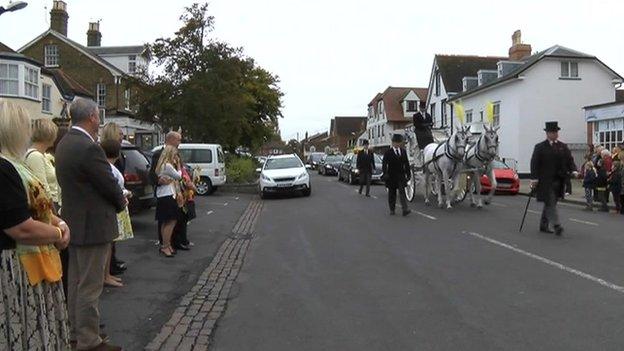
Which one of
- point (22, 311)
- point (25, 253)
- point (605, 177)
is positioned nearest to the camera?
point (22, 311)

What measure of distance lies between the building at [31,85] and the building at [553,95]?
80.3 ft

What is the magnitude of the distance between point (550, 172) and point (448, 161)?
434cm

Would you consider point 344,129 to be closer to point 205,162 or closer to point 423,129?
point 205,162

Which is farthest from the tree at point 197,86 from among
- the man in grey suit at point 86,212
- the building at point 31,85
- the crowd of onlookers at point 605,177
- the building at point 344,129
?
the building at point 344,129

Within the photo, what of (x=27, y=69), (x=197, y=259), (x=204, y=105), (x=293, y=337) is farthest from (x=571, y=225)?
(x=27, y=69)

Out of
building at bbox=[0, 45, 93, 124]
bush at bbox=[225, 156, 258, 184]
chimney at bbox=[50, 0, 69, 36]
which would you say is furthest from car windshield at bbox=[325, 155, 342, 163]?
chimney at bbox=[50, 0, 69, 36]

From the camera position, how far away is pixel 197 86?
26.7 metres

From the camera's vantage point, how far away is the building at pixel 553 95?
3481cm

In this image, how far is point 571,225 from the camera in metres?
12.7

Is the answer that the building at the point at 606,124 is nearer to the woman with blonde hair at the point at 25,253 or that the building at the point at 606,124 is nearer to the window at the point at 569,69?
the window at the point at 569,69

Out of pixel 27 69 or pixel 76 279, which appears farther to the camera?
pixel 27 69

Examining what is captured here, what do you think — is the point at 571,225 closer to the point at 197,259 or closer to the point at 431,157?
the point at 431,157

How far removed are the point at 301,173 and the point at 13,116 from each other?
1851 centimetres

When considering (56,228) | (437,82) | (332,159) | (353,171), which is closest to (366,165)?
(353,171)
